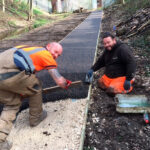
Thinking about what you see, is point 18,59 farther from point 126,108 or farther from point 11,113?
point 126,108

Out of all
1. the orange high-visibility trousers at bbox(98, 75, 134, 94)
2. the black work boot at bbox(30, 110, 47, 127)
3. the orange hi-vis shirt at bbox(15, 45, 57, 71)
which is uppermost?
the orange hi-vis shirt at bbox(15, 45, 57, 71)

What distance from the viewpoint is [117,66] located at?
3238 mm

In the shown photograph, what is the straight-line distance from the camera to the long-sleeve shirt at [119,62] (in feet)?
9.82

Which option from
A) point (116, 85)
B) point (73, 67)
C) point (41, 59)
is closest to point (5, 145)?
point (41, 59)

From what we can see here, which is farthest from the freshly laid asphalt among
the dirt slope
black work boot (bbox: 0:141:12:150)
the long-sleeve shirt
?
black work boot (bbox: 0:141:12:150)

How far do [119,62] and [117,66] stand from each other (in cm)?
8

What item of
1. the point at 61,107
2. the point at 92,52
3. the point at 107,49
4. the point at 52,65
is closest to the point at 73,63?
the point at 92,52

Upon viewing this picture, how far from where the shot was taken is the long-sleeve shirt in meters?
2.99

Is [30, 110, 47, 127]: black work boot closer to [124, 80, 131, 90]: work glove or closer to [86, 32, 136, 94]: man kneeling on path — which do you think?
[86, 32, 136, 94]: man kneeling on path

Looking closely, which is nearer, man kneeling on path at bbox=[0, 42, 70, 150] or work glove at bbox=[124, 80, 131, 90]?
man kneeling on path at bbox=[0, 42, 70, 150]

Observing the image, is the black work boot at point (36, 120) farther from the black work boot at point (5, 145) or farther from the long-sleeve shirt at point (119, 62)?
the long-sleeve shirt at point (119, 62)

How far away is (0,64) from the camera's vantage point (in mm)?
2043

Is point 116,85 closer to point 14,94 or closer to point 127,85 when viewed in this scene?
point 127,85

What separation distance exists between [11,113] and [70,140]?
0.79 metres
